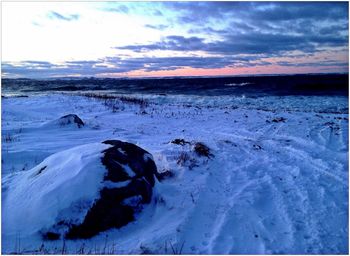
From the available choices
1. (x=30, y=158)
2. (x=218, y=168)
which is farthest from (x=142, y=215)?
(x=30, y=158)

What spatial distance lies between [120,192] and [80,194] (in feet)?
1.83

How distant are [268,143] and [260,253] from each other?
5.47 m

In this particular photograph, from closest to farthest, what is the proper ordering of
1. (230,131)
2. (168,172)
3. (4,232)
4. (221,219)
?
(4,232) < (221,219) < (168,172) < (230,131)

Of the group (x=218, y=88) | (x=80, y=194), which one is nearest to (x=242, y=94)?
(x=218, y=88)

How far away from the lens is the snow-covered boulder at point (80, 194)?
3.90 metres

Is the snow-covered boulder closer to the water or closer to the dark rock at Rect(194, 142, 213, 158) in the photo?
the dark rock at Rect(194, 142, 213, 158)

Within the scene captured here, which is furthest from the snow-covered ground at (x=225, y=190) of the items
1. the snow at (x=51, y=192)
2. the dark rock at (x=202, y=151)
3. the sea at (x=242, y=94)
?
the sea at (x=242, y=94)

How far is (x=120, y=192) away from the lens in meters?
4.29

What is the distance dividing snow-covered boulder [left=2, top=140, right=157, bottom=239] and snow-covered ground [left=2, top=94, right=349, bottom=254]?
10 cm

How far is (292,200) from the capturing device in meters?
4.97

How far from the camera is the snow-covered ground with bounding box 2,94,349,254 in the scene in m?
3.79

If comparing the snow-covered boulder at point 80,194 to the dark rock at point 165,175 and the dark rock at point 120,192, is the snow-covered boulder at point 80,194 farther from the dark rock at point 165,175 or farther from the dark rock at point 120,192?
the dark rock at point 165,175

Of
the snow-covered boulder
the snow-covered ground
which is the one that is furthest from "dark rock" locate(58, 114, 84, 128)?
the snow-covered boulder

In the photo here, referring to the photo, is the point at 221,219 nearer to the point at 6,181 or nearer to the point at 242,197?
the point at 242,197
